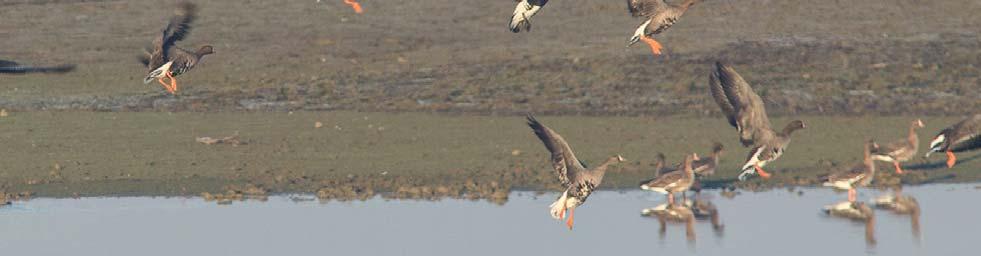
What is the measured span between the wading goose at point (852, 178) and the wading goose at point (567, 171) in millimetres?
4895

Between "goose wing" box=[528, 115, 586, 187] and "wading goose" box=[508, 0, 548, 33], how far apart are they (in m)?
1.66

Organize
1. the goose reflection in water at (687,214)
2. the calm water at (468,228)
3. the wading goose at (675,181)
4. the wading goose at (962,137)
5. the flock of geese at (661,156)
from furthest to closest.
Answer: the wading goose at (675,181) < the wading goose at (962,137) < the goose reflection in water at (687,214) < the calm water at (468,228) < the flock of geese at (661,156)

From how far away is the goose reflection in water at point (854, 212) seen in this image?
22.1 meters

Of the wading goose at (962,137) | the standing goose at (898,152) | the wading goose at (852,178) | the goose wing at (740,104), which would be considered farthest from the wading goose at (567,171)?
the standing goose at (898,152)

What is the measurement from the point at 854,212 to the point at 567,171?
5.65 m

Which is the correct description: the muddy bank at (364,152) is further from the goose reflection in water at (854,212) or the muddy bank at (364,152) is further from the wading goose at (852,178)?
the goose reflection in water at (854,212)

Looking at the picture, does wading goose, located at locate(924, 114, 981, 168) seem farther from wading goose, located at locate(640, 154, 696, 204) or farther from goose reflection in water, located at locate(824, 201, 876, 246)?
wading goose, located at locate(640, 154, 696, 204)

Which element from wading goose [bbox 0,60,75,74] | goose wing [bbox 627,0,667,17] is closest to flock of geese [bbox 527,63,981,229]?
goose wing [bbox 627,0,667,17]

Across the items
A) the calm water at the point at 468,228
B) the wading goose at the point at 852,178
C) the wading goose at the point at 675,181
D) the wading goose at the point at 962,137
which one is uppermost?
the wading goose at the point at 962,137

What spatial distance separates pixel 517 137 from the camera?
91.7ft

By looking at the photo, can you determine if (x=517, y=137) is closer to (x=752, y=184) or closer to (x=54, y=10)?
(x=752, y=184)

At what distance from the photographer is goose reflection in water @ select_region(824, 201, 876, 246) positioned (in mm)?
22062

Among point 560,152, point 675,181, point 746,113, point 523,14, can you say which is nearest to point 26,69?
point 560,152

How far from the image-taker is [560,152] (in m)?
17.6
